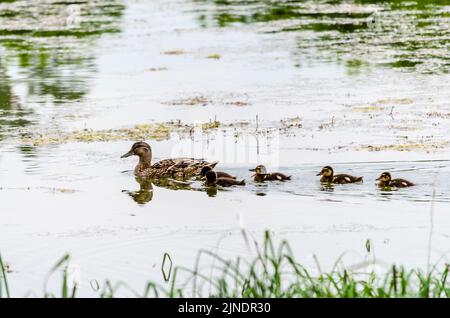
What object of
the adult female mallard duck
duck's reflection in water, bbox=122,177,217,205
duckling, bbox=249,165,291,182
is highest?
duckling, bbox=249,165,291,182

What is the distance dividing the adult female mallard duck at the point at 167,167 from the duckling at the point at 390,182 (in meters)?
1.85

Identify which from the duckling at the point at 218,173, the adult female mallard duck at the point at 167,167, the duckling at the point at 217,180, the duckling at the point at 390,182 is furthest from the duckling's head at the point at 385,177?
the adult female mallard duck at the point at 167,167

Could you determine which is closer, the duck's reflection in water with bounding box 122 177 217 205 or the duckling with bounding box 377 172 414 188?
the duckling with bounding box 377 172 414 188

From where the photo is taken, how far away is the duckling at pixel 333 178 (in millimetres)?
10422

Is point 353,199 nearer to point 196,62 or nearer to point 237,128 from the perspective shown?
point 237,128

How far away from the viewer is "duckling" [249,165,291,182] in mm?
10742

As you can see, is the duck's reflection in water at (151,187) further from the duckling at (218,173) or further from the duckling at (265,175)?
the duckling at (265,175)

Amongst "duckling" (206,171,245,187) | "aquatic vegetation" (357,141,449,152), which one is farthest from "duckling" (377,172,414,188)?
"aquatic vegetation" (357,141,449,152)

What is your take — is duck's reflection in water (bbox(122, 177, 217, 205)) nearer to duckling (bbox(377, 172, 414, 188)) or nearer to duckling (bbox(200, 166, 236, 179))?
duckling (bbox(200, 166, 236, 179))

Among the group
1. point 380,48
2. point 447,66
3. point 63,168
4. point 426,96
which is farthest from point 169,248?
point 380,48

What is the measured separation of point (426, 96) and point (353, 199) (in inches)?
204

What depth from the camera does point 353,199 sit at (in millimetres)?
10047

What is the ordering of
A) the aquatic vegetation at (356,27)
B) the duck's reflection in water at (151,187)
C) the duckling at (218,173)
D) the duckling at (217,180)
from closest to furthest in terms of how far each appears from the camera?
the duck's reflection in water at (151,187) → the duckling at (217,180) → the duckling at (218,173) → the aquatic vegetation at (356,27)

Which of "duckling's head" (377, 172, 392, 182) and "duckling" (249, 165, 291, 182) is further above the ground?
"duckling's head" (377, 172, 392, 182)
